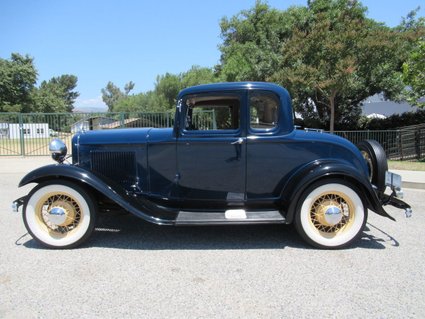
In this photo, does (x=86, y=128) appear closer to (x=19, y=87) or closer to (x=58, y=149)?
(x=58, y=149)

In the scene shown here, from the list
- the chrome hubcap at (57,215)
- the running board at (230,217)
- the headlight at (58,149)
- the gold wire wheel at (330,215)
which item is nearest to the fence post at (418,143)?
the gold wire wheel at (330,215)

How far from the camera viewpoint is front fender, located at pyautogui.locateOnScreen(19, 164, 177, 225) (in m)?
3.93

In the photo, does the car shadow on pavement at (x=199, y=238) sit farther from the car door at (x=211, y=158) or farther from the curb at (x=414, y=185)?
the curb at (x=414, y=185)

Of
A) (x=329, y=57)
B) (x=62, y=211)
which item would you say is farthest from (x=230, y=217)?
(x=329, y=57)

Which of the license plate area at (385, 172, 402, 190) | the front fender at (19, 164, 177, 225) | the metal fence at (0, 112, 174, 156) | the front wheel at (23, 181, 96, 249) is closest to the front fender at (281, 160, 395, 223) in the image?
the license plate area at (385, 172, 402, 190)

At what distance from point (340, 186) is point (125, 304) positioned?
2.62 metres

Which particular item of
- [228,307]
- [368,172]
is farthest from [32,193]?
[368,172]

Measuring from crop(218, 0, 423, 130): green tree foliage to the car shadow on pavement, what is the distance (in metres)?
9.30

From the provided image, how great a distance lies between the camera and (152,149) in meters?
4.26

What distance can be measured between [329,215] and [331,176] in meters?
0.44

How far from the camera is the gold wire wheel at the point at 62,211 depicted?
13.1ft

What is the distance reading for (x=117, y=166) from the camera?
440cm

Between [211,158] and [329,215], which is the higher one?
[211,158]

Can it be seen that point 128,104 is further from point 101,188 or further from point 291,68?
point 101,188
